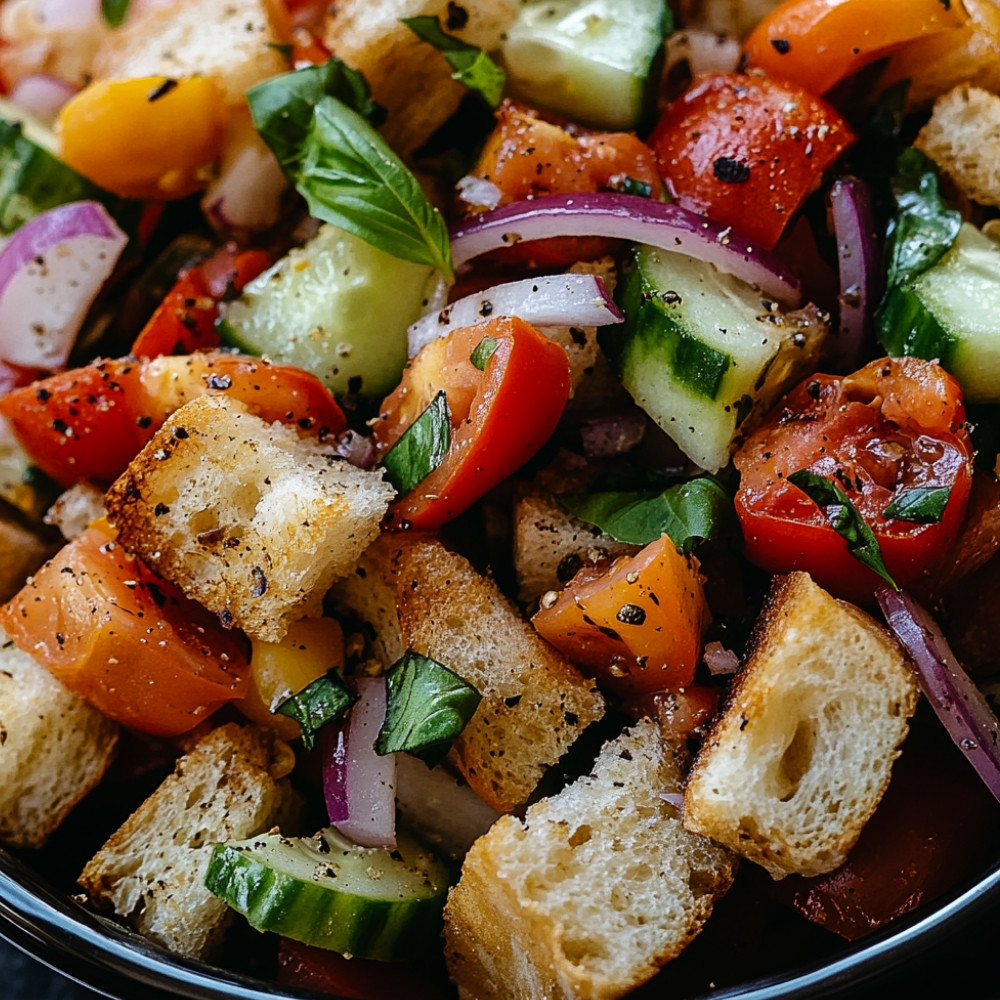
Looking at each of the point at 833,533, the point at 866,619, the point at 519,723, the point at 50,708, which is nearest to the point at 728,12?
the point at 833,533

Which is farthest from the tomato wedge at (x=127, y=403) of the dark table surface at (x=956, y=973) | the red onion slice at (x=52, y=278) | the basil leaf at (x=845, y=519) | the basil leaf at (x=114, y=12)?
the dark table surface at (x=956, y=973)

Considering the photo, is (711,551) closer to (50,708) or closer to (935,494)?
(935,494)

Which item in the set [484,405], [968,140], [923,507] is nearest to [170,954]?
[484,405]

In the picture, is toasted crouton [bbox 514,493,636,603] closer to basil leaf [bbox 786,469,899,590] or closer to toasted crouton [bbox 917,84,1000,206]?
basil leaf [bbox 786,469,899,590]

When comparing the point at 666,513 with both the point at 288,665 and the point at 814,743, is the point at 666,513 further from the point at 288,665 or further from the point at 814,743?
the point at 288,665

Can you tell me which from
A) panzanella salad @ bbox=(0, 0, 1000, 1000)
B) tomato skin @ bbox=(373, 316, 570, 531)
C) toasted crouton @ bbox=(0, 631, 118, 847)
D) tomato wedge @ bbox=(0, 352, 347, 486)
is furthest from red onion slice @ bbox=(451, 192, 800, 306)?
toasted crouton @ bbox=(0, 631, 118, 847)
